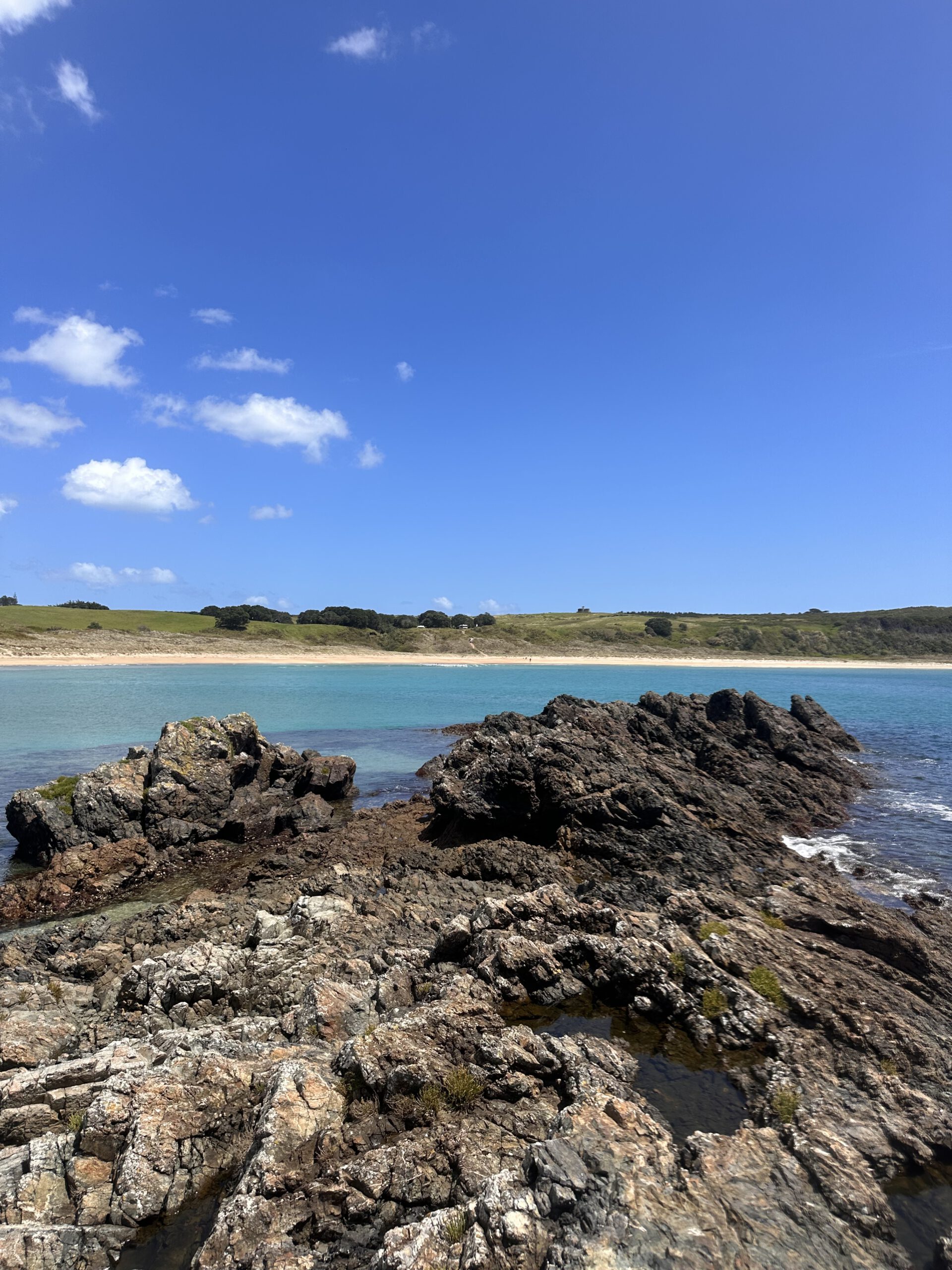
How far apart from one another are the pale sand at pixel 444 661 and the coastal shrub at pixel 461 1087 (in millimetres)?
103967

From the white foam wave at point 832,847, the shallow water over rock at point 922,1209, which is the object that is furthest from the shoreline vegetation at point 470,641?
the shallow water over rock at point 922,1209

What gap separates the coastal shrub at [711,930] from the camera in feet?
37.5

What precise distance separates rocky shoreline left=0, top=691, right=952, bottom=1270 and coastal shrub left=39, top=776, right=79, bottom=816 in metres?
1.47

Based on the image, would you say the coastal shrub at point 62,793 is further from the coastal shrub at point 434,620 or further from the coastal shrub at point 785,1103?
the coastal shrub at point 434,620

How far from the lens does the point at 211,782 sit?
23.8m

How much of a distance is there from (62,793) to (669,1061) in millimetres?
20101

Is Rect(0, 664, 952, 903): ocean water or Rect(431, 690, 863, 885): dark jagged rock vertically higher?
Answer: Rect(431, 690, 863, 885): dark jagged rock

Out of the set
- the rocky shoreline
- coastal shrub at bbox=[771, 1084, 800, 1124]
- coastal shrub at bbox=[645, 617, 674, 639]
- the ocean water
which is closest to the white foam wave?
the ocean water

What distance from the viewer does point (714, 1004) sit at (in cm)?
1010

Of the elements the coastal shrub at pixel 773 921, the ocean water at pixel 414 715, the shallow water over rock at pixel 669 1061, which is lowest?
the ocean water at pixel 414 715

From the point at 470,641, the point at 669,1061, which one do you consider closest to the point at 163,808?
the point at 669,1061

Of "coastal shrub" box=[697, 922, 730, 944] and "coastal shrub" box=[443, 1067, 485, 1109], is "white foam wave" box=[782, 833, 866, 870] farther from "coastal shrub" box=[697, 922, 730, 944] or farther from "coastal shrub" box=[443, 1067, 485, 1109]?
"coastal shrub" box=[443, 1067, 485, 1109]

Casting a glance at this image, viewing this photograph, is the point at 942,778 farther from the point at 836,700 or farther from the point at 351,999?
the point at 836,700

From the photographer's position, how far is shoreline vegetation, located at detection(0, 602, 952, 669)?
10744 centimetres
